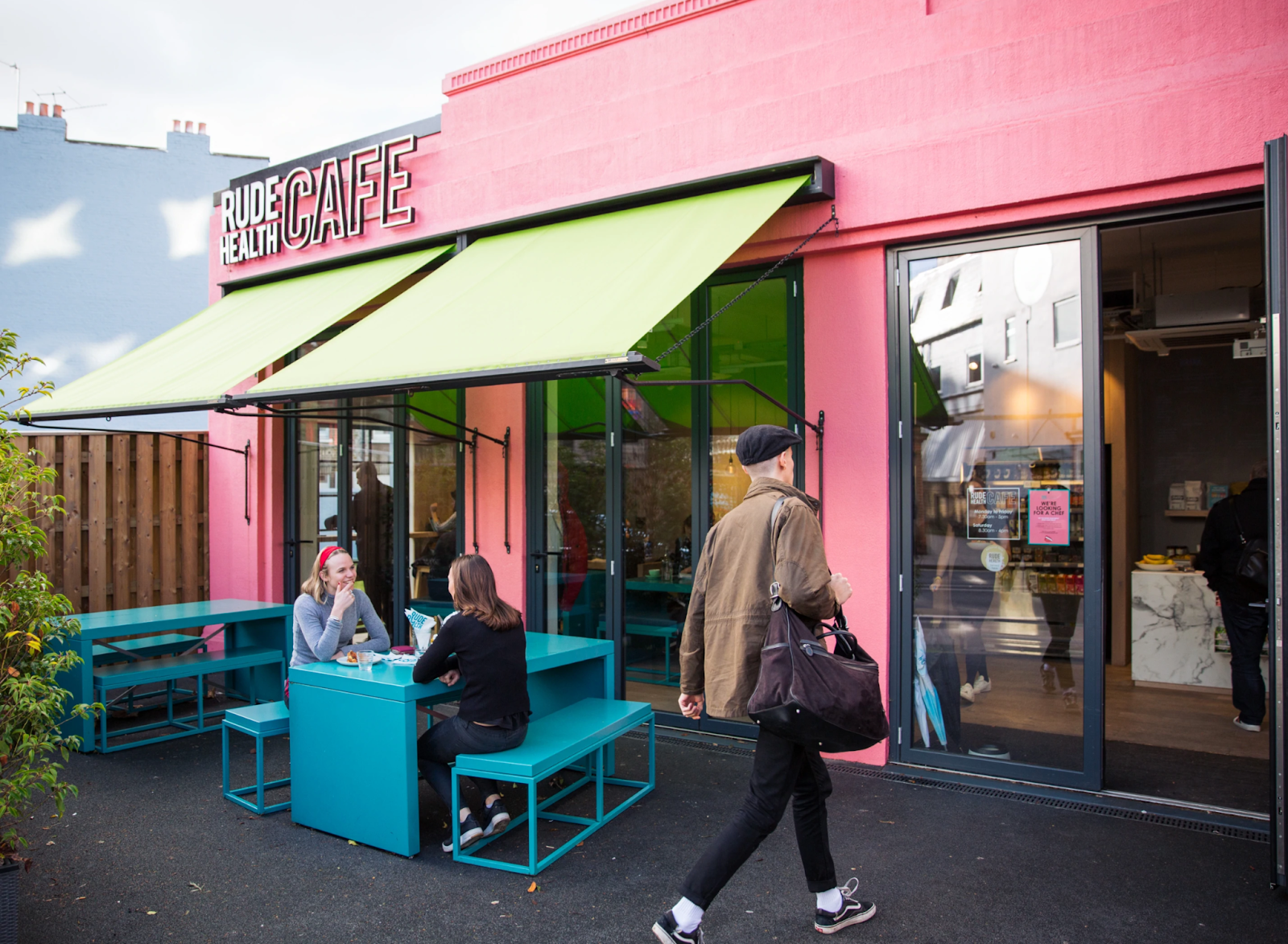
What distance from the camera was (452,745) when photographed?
12.4ft

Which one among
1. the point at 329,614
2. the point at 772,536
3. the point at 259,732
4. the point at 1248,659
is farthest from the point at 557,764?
the point at 1248,659

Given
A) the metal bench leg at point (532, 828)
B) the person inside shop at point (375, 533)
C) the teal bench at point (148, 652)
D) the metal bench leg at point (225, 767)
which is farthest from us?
the person inside shop at point (375, 533)

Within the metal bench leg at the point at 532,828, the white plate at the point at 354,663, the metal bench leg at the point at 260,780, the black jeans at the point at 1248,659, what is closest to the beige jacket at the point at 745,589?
the metal bench leg at the point at 532,828

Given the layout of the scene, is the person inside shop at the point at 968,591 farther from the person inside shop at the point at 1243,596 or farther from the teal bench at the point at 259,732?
the teal bench at the point at 259,732

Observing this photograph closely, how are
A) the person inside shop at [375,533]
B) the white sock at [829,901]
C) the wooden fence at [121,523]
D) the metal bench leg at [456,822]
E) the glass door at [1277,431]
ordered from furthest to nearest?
the person inside shop at [375,533]
the wooden fence at [121,523]
the metal bench leg at [456,822]
the glass door at [1277,431]
the white sock at [829,901]

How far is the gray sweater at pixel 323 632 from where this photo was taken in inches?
172

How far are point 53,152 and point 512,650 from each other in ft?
45.2

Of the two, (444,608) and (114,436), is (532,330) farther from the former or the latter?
(114,436)

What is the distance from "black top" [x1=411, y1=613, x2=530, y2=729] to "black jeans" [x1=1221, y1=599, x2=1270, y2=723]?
496 centimetres

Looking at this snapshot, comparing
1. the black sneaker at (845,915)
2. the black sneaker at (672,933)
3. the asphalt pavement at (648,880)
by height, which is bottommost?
the asphalt pavement at (648,880)

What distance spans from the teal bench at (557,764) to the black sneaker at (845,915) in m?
1.15

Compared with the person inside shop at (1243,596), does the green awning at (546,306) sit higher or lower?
higher

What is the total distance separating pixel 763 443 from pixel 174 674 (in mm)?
4574

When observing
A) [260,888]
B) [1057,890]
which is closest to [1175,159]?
[1057,890]
